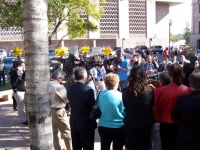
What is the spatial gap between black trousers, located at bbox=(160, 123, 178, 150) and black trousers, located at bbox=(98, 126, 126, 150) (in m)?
0.60

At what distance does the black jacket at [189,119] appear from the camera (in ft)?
12.2

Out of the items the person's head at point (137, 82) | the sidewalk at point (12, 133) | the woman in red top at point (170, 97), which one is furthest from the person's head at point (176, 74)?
the sidewalk at point (12, 133)

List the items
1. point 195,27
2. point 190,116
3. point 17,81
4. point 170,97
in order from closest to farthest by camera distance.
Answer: point 190,116 → point 170,97 → point 17,81 → point 195,27

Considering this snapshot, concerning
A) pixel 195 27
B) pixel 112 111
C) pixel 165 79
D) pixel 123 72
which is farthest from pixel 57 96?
pixel 195 27

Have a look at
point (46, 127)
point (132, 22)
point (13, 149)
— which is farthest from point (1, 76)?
point (132, 22)

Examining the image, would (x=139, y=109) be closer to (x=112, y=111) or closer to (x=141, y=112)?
(x=141, y=112)

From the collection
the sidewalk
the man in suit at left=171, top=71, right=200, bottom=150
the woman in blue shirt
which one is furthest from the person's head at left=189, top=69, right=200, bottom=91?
the sidewalk

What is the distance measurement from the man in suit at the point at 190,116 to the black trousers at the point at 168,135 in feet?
2.65

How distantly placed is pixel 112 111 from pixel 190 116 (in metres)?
1.26

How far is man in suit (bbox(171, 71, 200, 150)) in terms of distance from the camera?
12.2 ft

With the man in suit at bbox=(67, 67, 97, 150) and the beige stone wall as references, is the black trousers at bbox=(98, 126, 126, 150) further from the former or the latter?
the beige stone wall

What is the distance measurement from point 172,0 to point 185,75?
196 feet

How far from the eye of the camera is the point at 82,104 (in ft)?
16.1

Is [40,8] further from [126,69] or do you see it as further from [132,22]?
[132,22]
